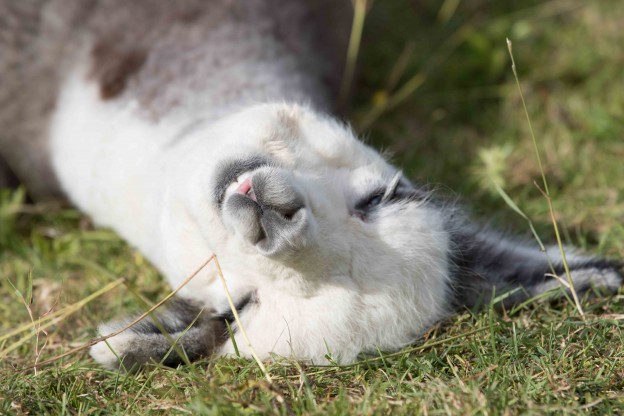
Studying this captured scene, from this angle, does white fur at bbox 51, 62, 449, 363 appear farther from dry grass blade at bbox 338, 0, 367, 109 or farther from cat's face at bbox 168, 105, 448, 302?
dry grass blade at bbox 338, 0, 367, 109

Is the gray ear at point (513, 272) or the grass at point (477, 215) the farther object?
the gray ear at point (513, 272)

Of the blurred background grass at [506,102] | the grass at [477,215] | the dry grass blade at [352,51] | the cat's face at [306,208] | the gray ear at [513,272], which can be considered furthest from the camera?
the dry grass blade at [352,51]

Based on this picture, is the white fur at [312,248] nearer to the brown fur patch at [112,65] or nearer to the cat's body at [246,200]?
the cat's body at [246,200]

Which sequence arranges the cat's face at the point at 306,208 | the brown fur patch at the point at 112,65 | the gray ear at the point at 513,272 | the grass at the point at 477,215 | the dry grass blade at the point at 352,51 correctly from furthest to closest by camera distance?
the dry grass blade at the point at 352,51, the brown fur patch at the point at 112,65, the gray ear at the point at 513,272, the grass at the point at 477,215, the cat's face at the point at 306,208

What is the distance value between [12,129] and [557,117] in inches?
120

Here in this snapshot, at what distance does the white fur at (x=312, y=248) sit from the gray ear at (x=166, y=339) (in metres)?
0.03

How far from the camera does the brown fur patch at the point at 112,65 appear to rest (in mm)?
3271

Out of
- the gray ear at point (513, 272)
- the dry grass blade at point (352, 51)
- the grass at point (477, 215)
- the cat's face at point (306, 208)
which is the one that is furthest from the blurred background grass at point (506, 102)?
the cat's face at point (306, 208)

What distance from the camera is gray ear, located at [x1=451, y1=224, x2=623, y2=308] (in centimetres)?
265

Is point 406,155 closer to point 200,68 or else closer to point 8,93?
point 200,68

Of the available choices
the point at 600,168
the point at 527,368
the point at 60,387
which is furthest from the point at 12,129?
the point at 600,168

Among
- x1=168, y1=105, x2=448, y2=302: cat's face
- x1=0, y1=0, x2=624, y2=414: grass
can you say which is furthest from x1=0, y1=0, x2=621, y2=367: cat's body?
x1=0, y1=0, x2=624, y2=414: grass

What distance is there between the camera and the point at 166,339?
7.97 feet

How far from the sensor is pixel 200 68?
130 inches
